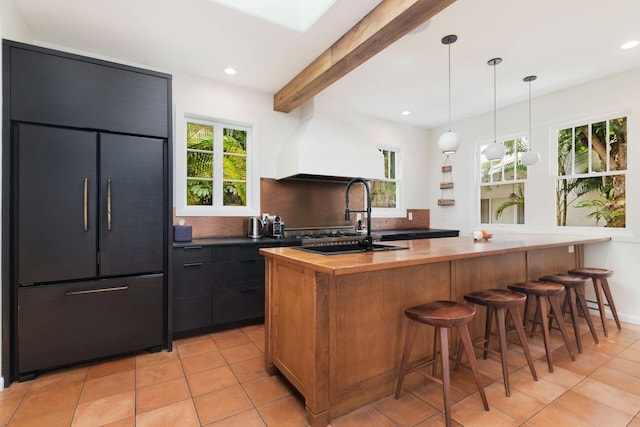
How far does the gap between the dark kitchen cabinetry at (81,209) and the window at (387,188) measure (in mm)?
3359

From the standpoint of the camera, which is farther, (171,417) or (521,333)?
(521,333)

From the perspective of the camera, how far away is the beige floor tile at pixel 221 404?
1.84 m

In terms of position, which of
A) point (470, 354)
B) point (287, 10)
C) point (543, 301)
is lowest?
point (470, 354)

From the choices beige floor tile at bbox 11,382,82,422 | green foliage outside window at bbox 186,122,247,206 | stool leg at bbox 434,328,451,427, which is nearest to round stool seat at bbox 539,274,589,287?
stool leg at bbox 434,328,451,427

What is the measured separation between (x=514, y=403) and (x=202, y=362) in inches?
87.6

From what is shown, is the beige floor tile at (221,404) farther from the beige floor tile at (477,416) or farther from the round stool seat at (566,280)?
the round stool seat at (566,280)

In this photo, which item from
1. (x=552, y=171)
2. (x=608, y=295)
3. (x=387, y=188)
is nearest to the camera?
(x=608, y=295)

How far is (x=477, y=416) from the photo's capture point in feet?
5.91

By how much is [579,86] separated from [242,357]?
4.78 meters

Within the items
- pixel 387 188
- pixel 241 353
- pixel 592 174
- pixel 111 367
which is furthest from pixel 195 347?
pixel 592 174

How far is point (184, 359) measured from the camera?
257 centimetres

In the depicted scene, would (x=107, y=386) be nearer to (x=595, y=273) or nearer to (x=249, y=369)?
(x=249, y=369)

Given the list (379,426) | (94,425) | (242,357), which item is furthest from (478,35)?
(94,425)

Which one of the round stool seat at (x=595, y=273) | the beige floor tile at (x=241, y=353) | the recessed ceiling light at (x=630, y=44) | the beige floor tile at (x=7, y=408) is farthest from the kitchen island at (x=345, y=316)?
the recessed ceiling light at (x=630, y=44)
